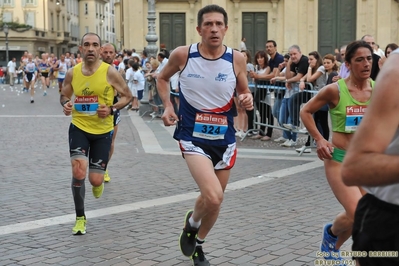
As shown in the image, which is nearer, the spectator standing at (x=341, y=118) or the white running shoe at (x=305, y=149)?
the spectator standing at (x=341, y=118)

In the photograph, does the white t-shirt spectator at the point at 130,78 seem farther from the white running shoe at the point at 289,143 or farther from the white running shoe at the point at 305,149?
the white running shoe at the point at 305,149

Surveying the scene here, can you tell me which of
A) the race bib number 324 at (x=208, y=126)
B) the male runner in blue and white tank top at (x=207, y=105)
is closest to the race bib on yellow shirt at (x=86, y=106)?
the male runner in blue and white tank top at (x=207, y=105)

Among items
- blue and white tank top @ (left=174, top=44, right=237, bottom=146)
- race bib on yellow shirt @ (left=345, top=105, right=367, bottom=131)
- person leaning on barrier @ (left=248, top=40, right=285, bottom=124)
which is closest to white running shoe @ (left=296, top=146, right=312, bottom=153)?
person leaning on barrier @ (left=248, top=40, right=285, bottom=124)

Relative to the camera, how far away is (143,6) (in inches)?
1415

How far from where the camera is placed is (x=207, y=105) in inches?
210

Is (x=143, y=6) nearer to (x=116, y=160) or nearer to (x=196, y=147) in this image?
(x=116, y=160)

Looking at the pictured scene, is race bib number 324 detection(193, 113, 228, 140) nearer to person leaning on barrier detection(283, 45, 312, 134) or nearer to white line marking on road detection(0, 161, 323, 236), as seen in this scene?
white line marking on road detection(0, 161, 323, 236)

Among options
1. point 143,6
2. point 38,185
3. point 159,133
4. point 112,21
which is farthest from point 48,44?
point 38,185

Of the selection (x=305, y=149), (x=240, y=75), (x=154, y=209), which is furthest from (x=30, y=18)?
(x=240, y=75)

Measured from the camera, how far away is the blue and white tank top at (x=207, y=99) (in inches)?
208

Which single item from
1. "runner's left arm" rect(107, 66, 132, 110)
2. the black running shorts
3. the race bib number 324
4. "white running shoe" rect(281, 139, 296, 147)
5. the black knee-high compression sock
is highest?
"runner's left arm" rect(107, 66, 132, 110)

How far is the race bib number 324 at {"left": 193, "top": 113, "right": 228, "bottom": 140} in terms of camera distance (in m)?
5.27

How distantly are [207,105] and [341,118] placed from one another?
106cm

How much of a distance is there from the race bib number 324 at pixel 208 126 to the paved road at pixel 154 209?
1072 millimetres
